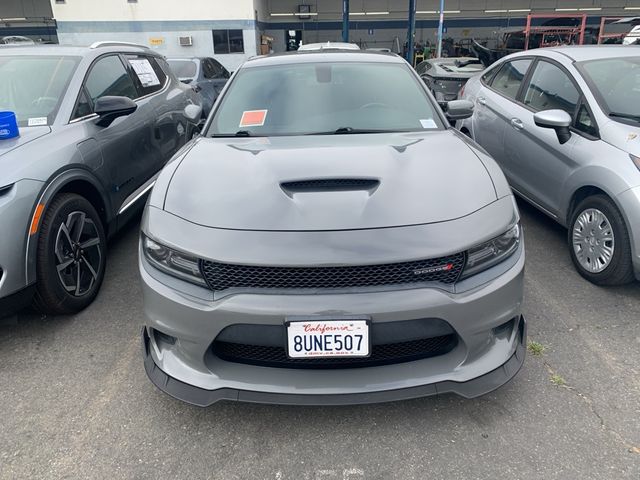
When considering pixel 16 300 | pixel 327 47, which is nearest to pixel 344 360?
pixel 16 300

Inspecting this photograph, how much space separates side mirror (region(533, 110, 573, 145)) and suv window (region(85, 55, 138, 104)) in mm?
3423

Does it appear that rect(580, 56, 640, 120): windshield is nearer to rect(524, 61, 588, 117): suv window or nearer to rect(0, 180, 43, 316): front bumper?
rect(524, 61, 588, 117): suv window

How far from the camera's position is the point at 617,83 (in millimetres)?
3770

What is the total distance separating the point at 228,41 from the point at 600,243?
2141cm

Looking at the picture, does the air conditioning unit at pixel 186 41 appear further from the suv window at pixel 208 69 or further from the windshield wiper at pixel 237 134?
the windshield wiper at pixel 237 134

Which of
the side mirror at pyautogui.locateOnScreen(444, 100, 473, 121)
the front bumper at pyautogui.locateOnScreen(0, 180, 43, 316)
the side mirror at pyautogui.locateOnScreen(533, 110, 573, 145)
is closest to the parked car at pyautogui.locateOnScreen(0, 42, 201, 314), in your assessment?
the front bumper at pyautogui.locateOnScreen(0, 180, 43, 316)

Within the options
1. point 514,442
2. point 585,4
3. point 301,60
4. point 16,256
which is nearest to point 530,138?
point 301,60

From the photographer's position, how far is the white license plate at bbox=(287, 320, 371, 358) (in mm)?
1879

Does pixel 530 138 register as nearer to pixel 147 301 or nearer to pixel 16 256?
pixel 147 301

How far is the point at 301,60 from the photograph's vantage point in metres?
3.56

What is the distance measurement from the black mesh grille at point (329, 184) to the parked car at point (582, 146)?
1943mm

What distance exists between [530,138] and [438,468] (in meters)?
3.20

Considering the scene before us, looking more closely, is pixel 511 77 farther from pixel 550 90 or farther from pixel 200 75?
pixel 200 75

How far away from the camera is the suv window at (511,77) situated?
473 centimetres
